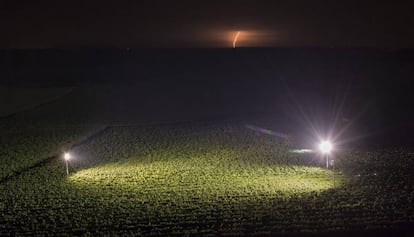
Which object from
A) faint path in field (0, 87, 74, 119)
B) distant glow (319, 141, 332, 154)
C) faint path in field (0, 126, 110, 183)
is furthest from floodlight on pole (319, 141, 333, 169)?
faint path in field (0, 87, 74, 119)

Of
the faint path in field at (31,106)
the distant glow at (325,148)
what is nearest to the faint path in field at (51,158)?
the faint path in field at (31,106)

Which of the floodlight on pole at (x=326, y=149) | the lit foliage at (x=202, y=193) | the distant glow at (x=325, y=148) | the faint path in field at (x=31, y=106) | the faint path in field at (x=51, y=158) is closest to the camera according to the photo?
the lit foliage at (x=202, y=193)

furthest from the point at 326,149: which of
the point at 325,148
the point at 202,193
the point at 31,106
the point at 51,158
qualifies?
the point at 31,106

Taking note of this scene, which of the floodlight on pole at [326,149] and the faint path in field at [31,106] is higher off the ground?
the faint path in field at [31,106]

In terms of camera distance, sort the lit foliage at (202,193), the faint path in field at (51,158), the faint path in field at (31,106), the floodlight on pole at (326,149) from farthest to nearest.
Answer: the faint path in field at (31,106), the floodlight on pole at (326,149), the faint path in field at (51,158), the lit foliage at (202,193)

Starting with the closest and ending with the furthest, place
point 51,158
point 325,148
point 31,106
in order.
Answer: point 325,148, point 51,158, point 31,106

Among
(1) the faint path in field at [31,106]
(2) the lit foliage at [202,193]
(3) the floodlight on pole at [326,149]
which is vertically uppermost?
(1) the faint path in field at [31,106]

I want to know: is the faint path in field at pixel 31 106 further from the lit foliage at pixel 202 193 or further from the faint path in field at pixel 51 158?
the lit foliage at pixel 202 193

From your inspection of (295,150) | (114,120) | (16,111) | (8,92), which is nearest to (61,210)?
(295,150)

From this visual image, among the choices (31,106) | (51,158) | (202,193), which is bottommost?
(202,193)

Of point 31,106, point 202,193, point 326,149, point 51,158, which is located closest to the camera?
point 202,193

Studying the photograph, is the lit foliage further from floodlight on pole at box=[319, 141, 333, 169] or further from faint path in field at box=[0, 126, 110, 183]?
floodlight on pole at box=[319, 141, 333, 169]

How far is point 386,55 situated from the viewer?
32.2 metres

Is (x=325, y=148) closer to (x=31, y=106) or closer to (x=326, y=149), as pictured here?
(x=326, y=149)
